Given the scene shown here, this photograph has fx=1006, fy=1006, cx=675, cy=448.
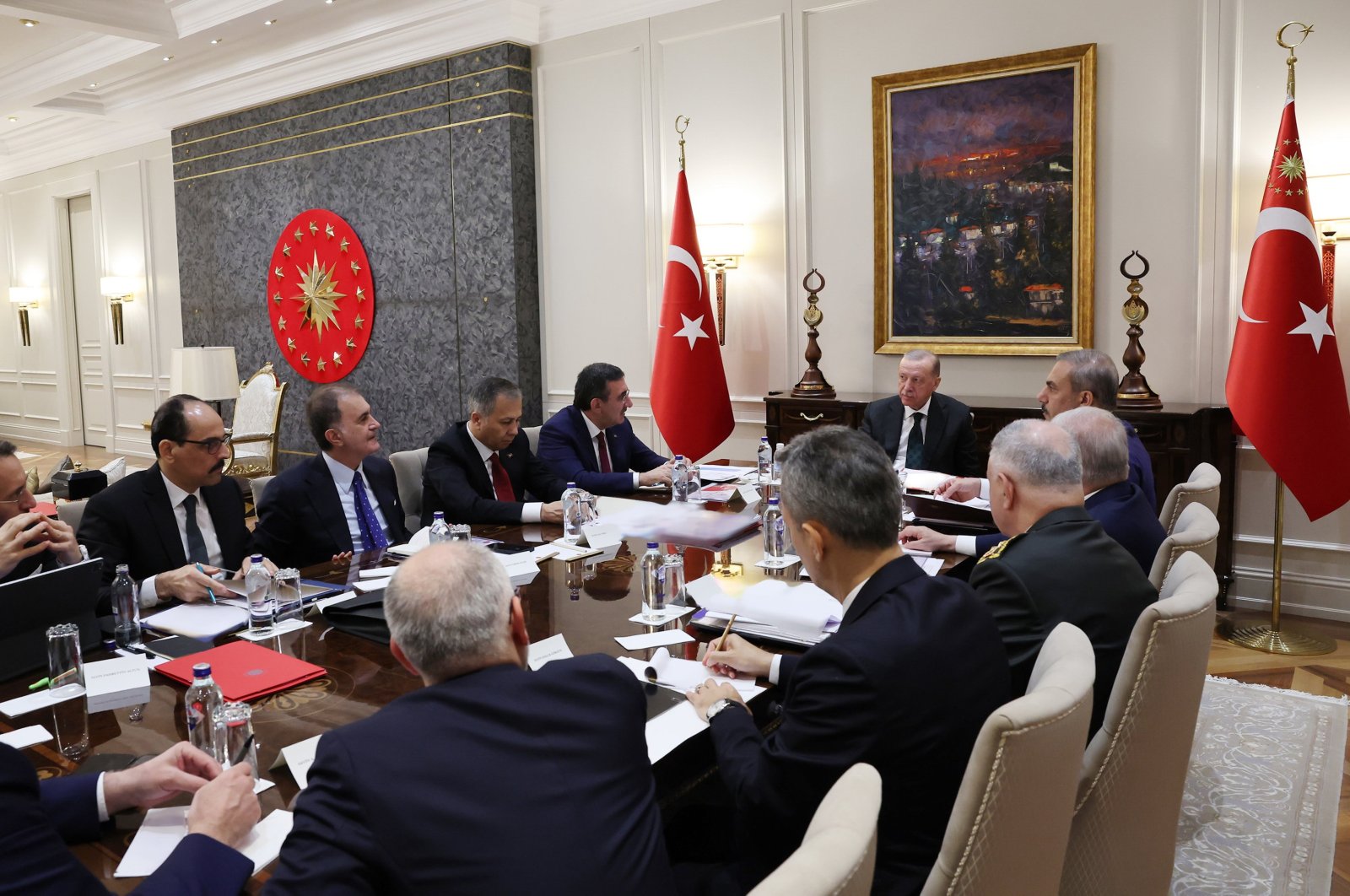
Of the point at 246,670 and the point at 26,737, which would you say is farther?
the point at 246,670

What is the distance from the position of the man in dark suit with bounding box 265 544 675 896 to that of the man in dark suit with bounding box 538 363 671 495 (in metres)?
2.75

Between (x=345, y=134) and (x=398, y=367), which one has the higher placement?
(x=345, y=134)

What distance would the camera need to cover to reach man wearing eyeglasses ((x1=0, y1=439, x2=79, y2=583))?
231cm

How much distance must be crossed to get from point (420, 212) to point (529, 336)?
134 centimetres

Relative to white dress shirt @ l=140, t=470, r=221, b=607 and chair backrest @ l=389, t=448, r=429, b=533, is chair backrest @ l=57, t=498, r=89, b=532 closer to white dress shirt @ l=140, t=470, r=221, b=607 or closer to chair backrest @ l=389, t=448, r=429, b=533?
white dress shirt @ l=140, t=470, r=221, b=607

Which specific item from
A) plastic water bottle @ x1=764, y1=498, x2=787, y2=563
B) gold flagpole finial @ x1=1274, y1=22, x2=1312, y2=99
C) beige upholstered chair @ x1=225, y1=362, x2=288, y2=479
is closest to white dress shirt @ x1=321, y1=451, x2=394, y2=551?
plastic water bottle @ x1=764, y1=498, x2=787, y2=563

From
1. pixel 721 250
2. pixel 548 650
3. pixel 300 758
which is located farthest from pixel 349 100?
pixel 300 758

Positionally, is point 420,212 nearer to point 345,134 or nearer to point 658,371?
point 345,134

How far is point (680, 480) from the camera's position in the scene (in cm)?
385

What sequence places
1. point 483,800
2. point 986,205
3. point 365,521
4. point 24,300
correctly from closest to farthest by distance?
point 483,800
point 365,521
point 986,205
point 24,300

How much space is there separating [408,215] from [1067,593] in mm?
6440

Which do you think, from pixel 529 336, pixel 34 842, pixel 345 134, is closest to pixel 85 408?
pixel 345 134

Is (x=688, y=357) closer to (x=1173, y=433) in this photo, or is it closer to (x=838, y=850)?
(x=1173, y=433)

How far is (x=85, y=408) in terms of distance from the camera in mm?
11508
